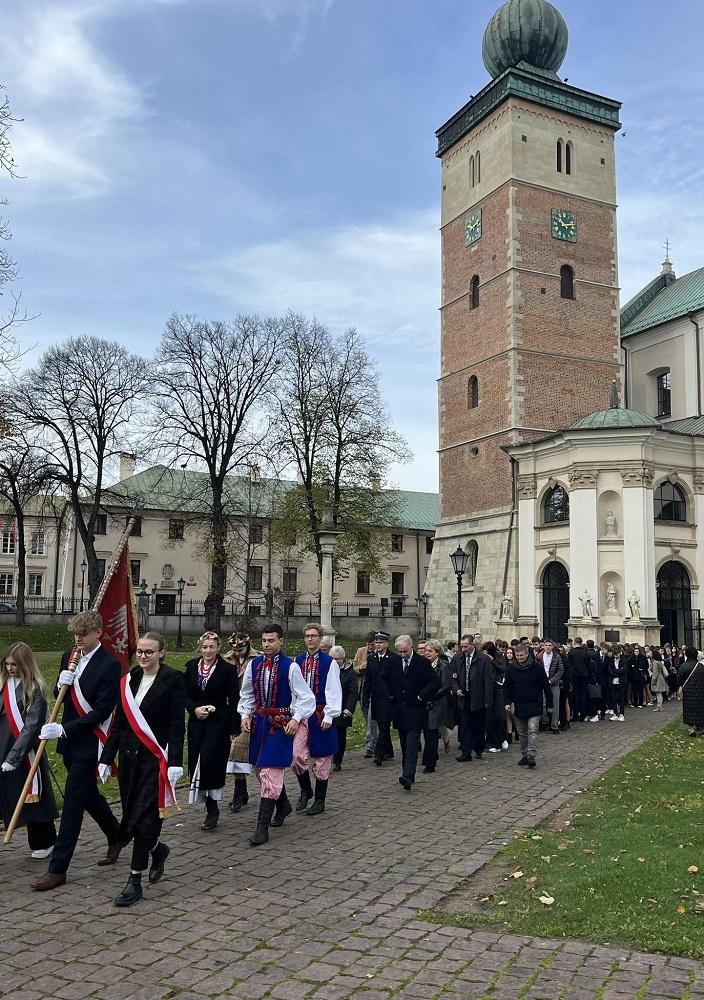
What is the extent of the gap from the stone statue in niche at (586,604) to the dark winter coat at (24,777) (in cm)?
→ 2851

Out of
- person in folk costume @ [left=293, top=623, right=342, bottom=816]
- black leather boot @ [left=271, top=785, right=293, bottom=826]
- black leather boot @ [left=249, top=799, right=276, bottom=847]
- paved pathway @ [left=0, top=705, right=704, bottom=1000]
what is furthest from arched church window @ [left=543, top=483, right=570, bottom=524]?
black leather boot @ [left=249, top=799, right=276, bottom=847]

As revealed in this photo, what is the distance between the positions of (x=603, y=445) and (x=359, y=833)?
2836 cm

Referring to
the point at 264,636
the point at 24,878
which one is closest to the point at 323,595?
the point at 264,636

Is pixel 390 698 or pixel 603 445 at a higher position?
pixel 603 445

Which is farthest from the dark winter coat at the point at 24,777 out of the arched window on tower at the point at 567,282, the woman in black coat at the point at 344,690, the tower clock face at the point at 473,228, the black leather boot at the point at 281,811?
the tower clock face at the point at 473,228

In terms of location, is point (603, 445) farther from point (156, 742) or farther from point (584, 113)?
point (156, 742)

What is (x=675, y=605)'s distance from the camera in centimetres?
3462

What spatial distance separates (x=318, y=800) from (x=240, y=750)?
3.24ft

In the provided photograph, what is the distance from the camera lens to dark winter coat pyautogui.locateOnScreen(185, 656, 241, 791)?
8.32 meters

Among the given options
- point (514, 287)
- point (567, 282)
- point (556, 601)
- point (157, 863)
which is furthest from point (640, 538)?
point (157, 863)

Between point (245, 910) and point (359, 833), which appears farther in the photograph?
point (359, 833)

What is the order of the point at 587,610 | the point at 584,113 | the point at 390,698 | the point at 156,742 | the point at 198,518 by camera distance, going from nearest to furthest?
the point at 156,742 < the point at 390,698 < the point at 587,610 < the point at 198,518 < the point at 584,113

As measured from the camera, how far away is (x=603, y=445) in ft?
113

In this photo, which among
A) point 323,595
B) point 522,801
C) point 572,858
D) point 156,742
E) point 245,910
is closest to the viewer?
point 245,910
